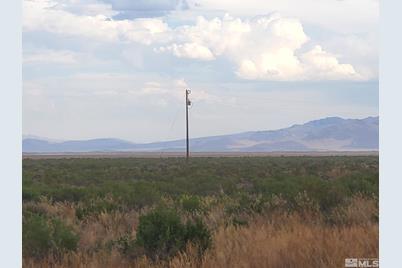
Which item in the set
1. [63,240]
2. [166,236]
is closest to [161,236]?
[166,236]

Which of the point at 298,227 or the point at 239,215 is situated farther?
the point at 239,215

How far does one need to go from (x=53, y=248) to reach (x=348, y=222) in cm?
571

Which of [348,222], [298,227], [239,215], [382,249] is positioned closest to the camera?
[382,249]

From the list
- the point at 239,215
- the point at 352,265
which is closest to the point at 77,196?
the point at 239,215

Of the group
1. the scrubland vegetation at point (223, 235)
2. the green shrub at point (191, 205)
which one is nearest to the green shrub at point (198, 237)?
the scrubland vegetation at point (223, 235)

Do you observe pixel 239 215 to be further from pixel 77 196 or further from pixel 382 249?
pixel 77 196

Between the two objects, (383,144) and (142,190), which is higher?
(383,144)

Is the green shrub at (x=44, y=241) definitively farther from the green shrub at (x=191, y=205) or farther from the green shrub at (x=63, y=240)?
the green shrub at (x=191, y=205)

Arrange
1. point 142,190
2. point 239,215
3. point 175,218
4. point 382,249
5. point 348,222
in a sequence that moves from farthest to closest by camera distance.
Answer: point 142,190, point 239,215, point 348,222, point 175,218, point 382,249

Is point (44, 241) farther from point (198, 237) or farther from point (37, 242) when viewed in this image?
point (198, 237)

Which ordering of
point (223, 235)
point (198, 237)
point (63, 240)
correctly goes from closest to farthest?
point (198, 237) < point (63, 240) < point (223, 235)

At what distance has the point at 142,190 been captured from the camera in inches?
758

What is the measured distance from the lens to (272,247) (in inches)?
343

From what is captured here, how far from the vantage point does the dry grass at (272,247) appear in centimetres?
818
